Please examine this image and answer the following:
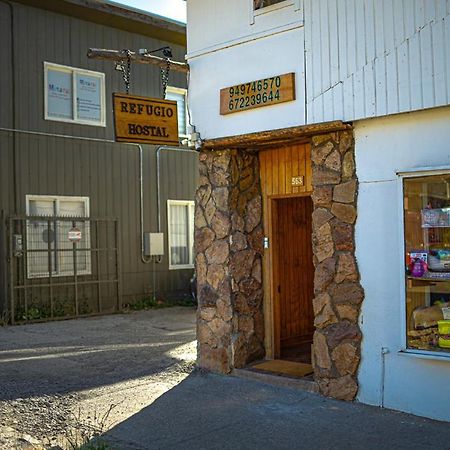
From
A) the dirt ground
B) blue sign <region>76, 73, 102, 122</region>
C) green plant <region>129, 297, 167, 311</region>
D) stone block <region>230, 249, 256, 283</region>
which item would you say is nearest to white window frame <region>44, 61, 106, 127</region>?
blue sign <region>76, 73, 102, 122</region>

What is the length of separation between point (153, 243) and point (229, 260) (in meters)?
7.85

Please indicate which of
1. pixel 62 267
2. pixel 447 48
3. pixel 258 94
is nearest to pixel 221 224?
pixel 258 94

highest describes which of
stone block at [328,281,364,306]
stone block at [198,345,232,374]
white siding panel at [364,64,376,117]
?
white siding panel at [364,64,376,117]

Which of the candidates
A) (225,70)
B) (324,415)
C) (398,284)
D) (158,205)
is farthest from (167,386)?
(158,205)

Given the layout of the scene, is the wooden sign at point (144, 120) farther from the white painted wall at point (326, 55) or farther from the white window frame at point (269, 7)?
the white window frame at point (269, 7)

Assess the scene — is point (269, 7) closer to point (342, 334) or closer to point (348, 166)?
point (348, 166)

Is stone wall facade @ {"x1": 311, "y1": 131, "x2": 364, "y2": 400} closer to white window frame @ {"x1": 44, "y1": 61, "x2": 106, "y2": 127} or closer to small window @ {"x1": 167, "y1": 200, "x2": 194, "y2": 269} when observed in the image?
white window frame @ {"x1": 44, "y1": 61, "x2": 106, "y2": 127}

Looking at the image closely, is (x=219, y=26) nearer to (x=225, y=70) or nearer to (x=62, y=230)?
(x=225, y=70)

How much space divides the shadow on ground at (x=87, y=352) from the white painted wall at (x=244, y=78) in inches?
129

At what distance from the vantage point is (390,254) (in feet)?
22.2

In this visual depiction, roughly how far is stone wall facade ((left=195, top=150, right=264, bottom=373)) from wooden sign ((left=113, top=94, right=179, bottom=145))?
1.94ft

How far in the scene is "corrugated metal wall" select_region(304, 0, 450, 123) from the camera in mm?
6391

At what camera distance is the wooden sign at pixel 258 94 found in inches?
300

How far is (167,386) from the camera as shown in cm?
790
